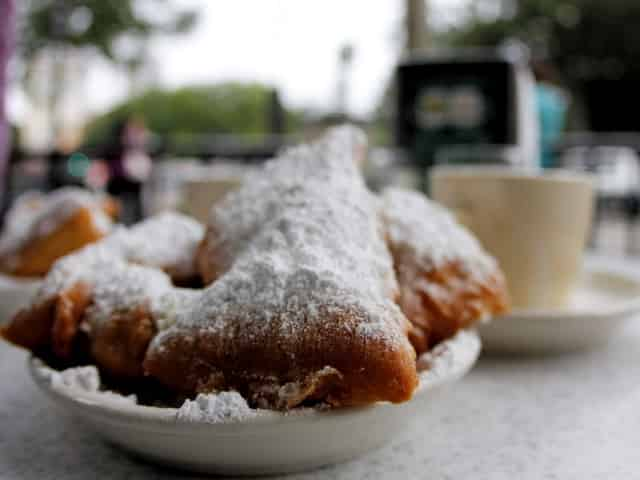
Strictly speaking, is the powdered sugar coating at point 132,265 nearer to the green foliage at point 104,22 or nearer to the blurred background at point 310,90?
the blurred background at point 310,90

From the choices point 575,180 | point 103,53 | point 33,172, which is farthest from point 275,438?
point 103,53

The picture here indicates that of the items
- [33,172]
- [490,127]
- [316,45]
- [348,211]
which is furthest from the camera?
[316,45]

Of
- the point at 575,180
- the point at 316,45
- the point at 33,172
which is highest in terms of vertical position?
the point at 316,45

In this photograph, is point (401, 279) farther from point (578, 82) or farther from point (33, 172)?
point (578, 82)

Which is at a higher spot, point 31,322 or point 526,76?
point 526,76

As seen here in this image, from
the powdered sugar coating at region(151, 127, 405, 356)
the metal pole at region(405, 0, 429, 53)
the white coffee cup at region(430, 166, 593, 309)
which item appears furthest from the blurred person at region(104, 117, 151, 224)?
the powdered sugar coating at region(151, 127, 405, 356)

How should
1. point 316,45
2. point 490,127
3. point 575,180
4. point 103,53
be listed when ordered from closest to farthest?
point 575,180, point 490,127, point 316,45, point 103,53

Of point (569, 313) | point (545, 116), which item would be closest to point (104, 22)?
point (545, 116)

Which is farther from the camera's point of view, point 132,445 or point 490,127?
point 490,127
